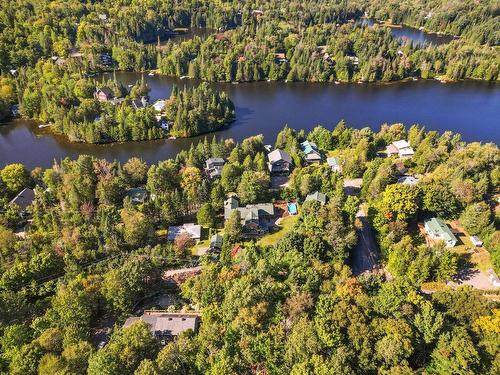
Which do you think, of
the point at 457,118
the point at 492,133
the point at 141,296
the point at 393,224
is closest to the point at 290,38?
the point at 457,118

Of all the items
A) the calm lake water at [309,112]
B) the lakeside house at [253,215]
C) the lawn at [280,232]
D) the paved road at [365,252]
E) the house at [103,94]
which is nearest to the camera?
the paved road at [365,252]

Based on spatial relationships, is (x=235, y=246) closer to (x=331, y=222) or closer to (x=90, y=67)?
(x=331, y=222)

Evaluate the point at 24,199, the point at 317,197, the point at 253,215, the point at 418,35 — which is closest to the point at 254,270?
the point at 253,215

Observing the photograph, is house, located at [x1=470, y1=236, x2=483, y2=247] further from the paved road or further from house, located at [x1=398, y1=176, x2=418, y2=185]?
house, located at [x1=398, y1=176, x2=418, y2=185]

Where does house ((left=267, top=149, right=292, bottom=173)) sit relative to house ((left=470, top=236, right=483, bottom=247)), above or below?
above

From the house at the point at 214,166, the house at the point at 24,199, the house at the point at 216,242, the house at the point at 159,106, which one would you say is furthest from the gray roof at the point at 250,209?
the house at the point at 159,106

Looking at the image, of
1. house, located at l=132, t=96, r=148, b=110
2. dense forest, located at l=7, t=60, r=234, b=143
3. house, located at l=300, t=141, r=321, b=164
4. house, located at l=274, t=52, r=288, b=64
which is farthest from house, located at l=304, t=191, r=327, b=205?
house, located at l=274, t=52, r=288, b=64

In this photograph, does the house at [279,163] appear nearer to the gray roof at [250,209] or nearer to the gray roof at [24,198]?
the gray roof at [250,209]
